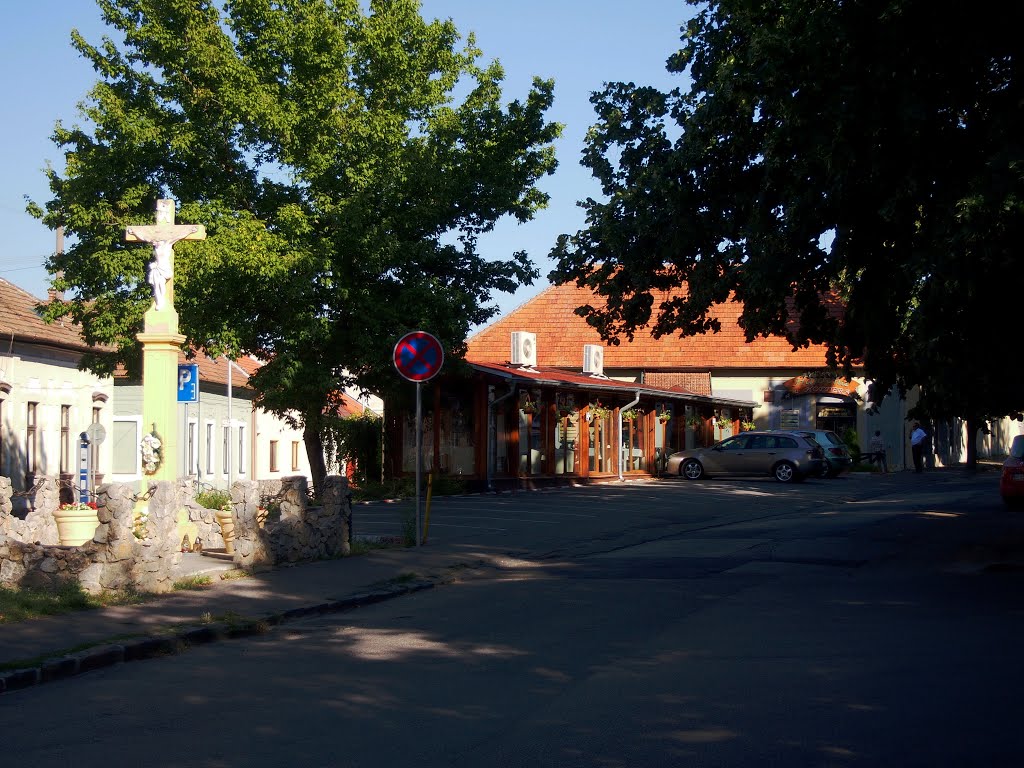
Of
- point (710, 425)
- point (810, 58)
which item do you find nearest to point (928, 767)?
point (810, 58)

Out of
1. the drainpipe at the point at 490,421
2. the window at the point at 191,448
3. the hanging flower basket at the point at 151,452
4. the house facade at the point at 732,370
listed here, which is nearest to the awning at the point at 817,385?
the house facade at the point at 732,370

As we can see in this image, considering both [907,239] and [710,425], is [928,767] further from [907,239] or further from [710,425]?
[710,425]

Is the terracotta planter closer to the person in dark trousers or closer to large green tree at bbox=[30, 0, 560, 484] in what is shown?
large green tree at bbox=[30, 0, 560, 484]

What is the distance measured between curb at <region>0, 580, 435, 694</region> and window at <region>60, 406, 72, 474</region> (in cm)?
2043

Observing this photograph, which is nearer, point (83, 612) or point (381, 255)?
point (83, 612)

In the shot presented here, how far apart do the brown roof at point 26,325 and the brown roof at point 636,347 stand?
21.6m

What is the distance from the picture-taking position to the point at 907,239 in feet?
45.5

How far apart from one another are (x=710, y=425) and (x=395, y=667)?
1553 inches

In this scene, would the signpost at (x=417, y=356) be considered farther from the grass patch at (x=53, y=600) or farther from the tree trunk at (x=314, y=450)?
the tree trunk at (x=314, y=450)

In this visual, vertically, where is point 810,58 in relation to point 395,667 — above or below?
above

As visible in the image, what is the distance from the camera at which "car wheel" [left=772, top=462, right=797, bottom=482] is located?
119 feet

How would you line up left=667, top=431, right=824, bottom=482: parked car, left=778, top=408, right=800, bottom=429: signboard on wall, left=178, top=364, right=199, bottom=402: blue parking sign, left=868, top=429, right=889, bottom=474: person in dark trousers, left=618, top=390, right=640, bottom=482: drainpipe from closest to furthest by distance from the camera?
1. left=178, top=364, right=199, bottom=402: blue parking sign
2. left=667, top=431, right=824, bottom=482: parked car
3. left=618, top=390, right=640, bottom=482: drainpipe
4. left=868, top=429, right=889, bottom=474: person in dark trousers
5. left=778, top=408, right=800, bottom=429: signboard on wall

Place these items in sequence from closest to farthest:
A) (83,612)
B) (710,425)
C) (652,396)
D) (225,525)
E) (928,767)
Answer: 1. (928,767)
2. (83,612)
3. (225,525)
4. (652,396)
5. (710,425)

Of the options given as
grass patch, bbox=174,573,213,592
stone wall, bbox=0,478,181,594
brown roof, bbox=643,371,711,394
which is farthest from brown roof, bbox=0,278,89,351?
brown roof, bbox=643,371,711,394
